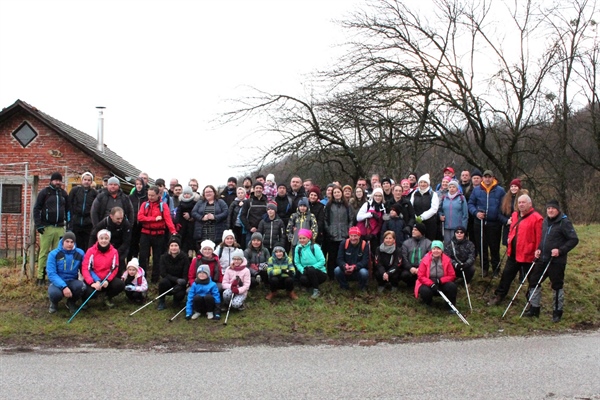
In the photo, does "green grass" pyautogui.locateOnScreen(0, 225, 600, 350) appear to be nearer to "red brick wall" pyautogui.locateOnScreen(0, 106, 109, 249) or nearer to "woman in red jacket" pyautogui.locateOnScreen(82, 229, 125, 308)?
"woman in red jacket" pyautogui.locateOnScreen(82, 229, 125, 308)

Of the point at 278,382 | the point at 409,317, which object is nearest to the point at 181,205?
the point at 409,317

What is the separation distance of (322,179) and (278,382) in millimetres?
14038

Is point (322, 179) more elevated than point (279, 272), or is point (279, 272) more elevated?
point (322, 179)

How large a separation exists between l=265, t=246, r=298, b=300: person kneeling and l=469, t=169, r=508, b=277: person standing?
3.78 m

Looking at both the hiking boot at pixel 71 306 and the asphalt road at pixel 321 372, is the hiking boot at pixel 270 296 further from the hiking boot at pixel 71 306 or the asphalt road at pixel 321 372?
the hiking boot at pixel 71 306

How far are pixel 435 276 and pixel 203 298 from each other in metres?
3.88

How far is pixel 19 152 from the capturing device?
66.8 ft

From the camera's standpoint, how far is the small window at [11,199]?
2023 cm

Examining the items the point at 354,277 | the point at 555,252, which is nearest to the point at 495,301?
the point at 555,252

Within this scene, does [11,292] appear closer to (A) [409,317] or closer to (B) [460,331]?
(A) [409,317]

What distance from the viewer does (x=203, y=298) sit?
865 centimetres

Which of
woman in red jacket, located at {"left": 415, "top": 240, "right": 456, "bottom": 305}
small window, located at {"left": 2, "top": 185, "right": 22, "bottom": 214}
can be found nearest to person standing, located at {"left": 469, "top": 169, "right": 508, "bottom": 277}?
woman in red jacket, located at {"left": 415, "top": 240, "right": 456, "bottom": 305}

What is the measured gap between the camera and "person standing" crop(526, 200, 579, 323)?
8648mm

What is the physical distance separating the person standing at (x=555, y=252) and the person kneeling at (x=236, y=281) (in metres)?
4.72
